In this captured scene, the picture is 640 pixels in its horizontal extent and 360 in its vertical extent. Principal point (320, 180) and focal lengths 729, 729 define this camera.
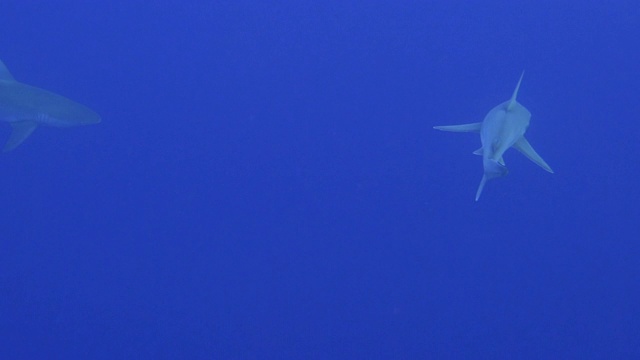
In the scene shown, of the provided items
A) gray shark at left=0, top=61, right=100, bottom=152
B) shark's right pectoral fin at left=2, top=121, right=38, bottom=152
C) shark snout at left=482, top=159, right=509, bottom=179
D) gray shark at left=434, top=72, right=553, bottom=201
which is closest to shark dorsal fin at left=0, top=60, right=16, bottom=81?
gray shark at left=0, top=61, right=100, bottom=152

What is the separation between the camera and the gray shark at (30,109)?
15.1ft

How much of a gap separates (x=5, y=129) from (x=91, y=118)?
1.87 metres

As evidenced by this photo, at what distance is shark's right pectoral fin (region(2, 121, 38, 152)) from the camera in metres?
4.82

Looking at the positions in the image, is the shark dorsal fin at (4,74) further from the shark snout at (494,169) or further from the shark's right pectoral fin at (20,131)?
the shark snout at (494,169)

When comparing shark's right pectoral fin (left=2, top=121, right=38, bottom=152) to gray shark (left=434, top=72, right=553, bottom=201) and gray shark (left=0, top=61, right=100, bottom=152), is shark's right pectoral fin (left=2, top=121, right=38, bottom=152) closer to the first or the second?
gray shark (left=0, top=61, right=100, bottom=152)

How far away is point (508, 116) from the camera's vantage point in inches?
126

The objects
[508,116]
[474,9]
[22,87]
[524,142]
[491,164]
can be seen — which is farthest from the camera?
[474,9]

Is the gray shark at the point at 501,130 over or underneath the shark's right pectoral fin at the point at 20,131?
underneath

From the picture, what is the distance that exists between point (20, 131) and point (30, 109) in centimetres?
24

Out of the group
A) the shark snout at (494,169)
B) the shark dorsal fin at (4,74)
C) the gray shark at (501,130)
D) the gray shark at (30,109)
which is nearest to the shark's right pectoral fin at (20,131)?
the gray shark at (30,109)

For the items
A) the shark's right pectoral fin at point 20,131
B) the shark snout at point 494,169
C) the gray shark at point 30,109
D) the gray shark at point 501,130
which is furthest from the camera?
the shark's right pectoral fin at point 20,131

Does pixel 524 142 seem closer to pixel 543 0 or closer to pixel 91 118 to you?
pixel 91 118

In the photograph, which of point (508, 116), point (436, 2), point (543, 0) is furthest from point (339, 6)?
point (508, 116)

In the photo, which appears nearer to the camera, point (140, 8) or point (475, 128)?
point (475, 128)
